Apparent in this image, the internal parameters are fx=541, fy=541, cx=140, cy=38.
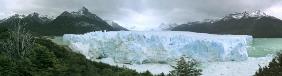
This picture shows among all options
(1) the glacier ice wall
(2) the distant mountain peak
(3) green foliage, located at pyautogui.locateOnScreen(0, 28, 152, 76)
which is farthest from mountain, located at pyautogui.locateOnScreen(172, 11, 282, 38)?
(3) green foliage, located at pyautogui.locateOnScreen(0, 28, 152, 76)

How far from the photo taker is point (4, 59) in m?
18.1

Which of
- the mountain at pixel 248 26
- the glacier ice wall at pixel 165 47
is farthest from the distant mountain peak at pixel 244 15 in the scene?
the glacier ice wall at pixel 165 47

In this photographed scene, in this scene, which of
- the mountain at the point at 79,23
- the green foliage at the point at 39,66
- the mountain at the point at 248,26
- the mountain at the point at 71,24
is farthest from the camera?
the mountain at the point at 79,23

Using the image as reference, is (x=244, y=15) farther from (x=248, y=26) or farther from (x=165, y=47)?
(x=165, y=47)

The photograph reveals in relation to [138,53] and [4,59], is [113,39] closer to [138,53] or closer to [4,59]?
[138,53]

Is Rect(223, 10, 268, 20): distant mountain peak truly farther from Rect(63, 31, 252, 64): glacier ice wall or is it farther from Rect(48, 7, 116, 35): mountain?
Rect(63, 31, 252, 64): glacier ice wall

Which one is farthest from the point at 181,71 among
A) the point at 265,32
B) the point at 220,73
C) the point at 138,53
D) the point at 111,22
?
the point at 111,22

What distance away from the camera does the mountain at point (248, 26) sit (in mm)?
121562

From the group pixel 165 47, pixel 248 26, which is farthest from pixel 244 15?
pixel 165 47

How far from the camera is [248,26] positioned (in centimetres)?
13538

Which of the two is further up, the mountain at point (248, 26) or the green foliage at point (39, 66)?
the mountain at point (248, 26)

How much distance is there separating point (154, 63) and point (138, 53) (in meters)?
1.59

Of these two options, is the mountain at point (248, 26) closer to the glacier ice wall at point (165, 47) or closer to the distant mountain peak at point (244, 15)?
the distant mountain peak at point (244, 15)

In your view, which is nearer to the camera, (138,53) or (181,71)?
(181,71)
